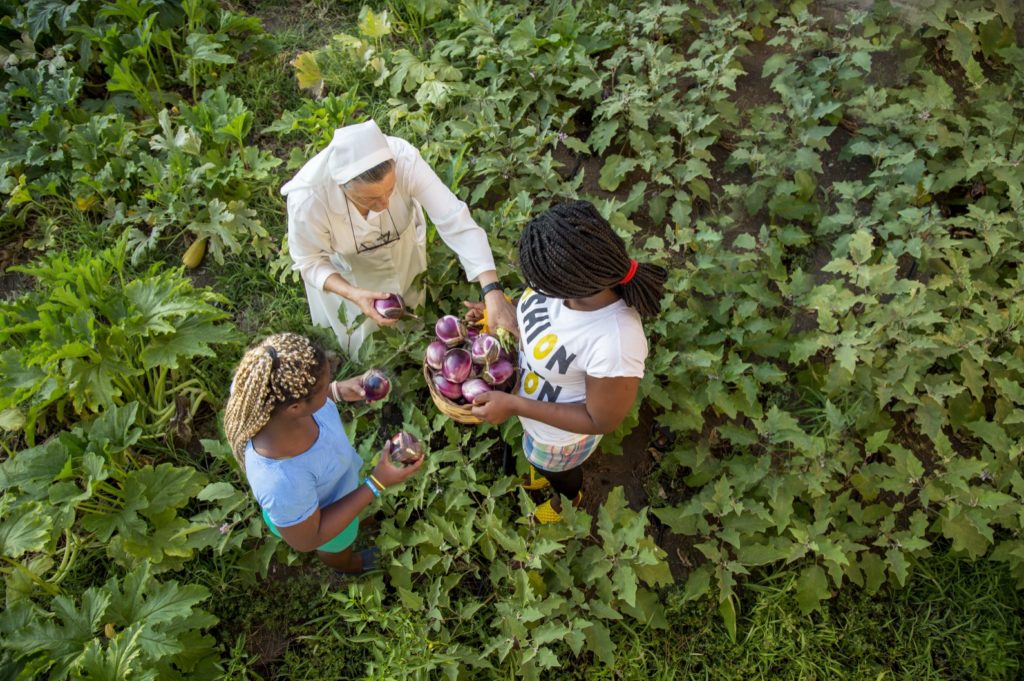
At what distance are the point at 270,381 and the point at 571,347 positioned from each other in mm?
999

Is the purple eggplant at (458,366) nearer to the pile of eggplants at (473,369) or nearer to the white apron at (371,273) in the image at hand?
the pile of eggplants at (473,369)

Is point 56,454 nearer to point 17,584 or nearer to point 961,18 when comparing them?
point 17,584

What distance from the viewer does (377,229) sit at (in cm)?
316

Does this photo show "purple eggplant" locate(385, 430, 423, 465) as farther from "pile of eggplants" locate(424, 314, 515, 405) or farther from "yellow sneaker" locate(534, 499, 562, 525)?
"yellow sneaker" locate(534, 499, 562, 525)

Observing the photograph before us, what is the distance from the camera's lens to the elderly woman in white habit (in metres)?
2.76

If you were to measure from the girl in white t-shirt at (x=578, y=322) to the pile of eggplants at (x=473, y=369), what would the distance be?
9 centimetres

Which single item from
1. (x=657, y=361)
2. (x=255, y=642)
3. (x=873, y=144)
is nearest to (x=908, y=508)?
(x=657, y=361)

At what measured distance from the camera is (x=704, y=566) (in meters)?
3.32

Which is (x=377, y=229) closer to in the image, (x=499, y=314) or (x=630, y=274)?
(x=499, y=314)

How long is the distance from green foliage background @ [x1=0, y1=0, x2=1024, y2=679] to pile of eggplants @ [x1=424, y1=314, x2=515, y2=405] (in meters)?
0.57

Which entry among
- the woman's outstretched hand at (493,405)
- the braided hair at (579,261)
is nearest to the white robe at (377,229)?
the woman's outstretched hand at (493,405)

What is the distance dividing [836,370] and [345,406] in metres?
2.61

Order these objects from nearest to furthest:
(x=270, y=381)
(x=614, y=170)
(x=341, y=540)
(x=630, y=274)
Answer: (x=270, y=381) → (x=630, y=274) → (x=341, y=540) → (x=614, y=170)


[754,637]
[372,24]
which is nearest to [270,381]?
[754,637]
